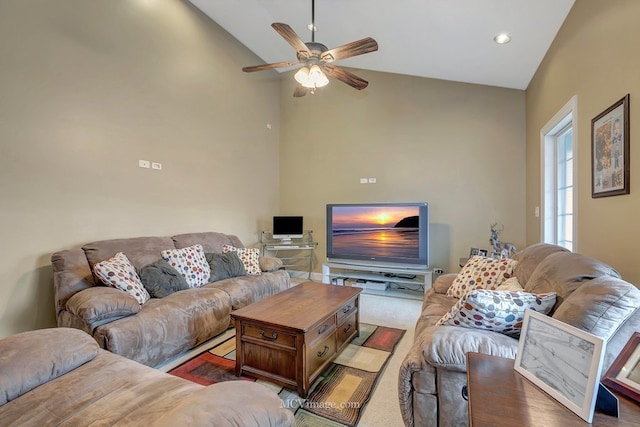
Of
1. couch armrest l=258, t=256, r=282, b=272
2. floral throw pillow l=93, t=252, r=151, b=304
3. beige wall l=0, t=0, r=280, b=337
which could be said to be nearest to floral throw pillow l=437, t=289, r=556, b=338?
floral throw pillow l=93, t=252, r=151, b=304

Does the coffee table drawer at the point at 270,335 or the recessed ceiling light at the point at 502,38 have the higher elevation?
the recessed ceiling light at the point at 502,38

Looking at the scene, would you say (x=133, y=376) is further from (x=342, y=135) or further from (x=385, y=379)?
(x=342, y=135)

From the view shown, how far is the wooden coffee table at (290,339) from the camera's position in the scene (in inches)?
77.0

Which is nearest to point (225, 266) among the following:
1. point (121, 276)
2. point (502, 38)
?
point (121, 276)

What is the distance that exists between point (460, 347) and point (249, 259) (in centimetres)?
296

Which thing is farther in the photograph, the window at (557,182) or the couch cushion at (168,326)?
the window at (557,182)

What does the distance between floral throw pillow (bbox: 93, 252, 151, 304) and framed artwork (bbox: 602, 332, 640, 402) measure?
2887 millimetres

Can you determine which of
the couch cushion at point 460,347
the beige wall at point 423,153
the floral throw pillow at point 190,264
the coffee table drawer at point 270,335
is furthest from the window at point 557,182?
the floral throw pillow at point 190,264

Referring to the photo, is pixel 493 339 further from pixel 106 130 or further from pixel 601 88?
pixel 106 130

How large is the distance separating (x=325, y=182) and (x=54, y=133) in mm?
3602

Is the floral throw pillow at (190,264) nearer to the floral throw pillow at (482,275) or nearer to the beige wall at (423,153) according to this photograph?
the beige wall at (423,153)

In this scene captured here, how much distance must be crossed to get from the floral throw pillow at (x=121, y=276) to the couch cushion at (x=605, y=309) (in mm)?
2890

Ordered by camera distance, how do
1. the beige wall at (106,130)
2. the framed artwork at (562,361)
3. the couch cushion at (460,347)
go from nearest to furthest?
the framed artwork at (562,361)
the couch cushion at (460,347)
the beige wall at (106,130)

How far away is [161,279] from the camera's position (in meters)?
2.81
